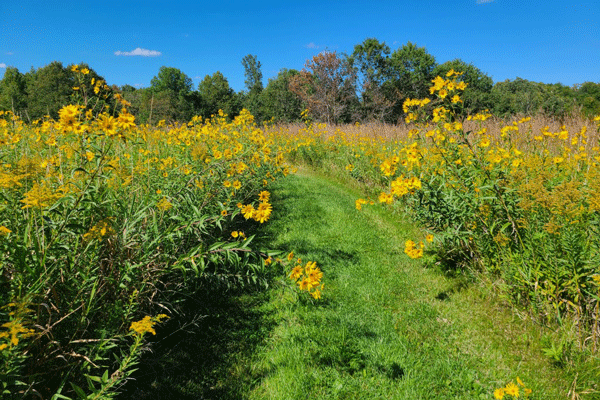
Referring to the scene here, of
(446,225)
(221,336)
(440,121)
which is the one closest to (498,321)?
(446,225)

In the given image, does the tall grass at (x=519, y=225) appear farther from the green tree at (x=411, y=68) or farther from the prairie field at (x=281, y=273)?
the green tree at (x=411, y=68)

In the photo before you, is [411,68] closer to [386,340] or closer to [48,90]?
[48,90]

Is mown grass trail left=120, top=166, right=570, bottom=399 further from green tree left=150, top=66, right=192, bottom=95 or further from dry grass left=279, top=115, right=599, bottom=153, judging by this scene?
green tree left=150, top=66, right=192, bottom=95

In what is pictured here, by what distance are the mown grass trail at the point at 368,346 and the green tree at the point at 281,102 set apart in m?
34.8

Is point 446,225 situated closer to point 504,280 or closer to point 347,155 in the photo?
point 504,280

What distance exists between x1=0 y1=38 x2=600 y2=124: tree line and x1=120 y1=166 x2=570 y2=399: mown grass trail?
13.7 m

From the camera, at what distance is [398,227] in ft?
13.4

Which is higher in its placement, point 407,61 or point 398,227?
point 407,61

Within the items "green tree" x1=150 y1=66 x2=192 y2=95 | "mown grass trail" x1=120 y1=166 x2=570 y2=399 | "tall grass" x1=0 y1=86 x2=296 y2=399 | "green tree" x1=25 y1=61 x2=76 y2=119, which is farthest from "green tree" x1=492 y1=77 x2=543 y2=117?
"green tree" x1=150 y1=66 x2=192 y2=95

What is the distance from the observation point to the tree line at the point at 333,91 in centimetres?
2083

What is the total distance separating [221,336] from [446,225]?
2.10 m

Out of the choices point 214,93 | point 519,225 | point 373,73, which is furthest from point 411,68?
point 519,225

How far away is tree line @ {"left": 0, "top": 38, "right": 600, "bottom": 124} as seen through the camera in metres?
20.8

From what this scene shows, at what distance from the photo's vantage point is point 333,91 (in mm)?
20984
